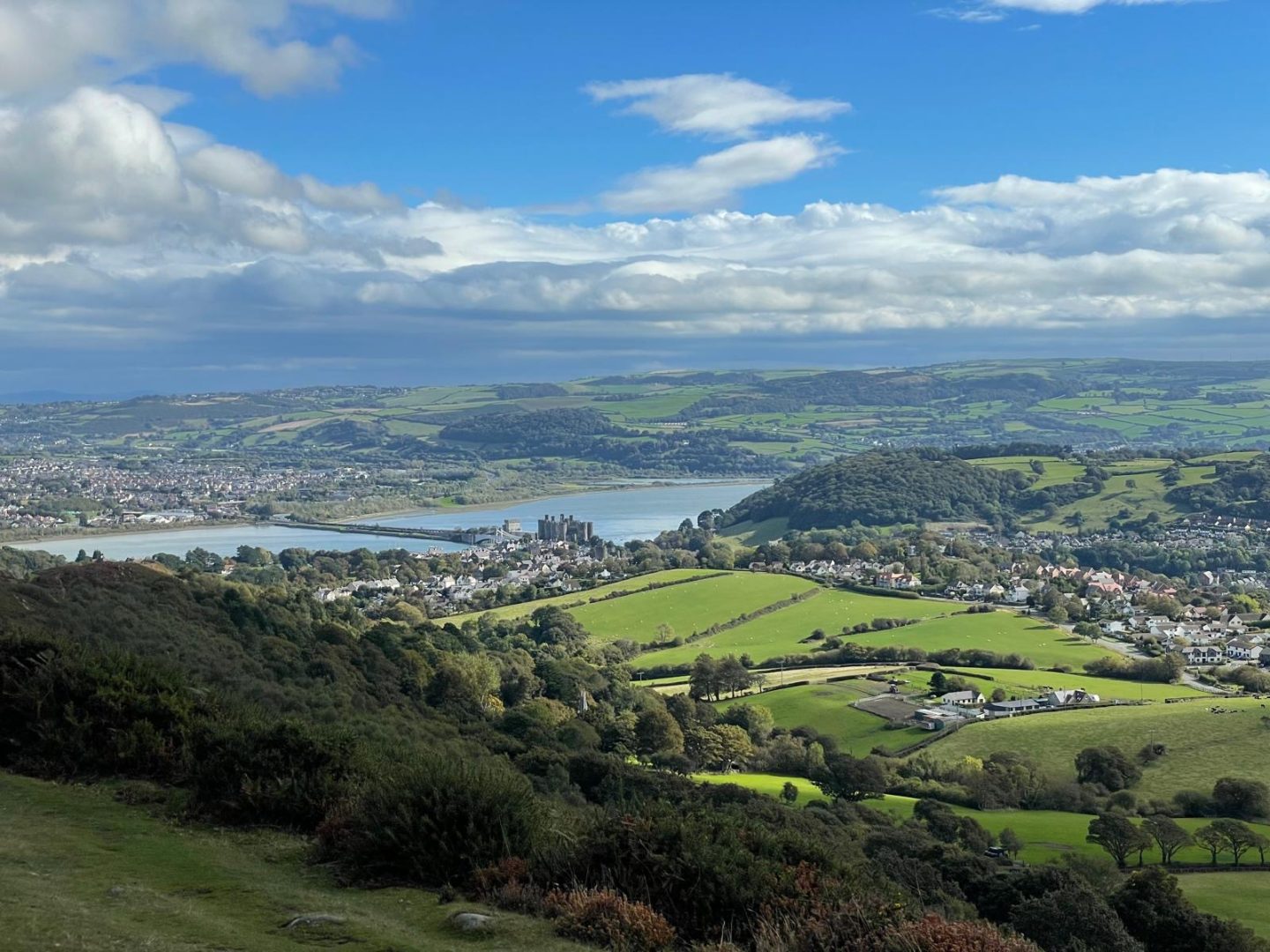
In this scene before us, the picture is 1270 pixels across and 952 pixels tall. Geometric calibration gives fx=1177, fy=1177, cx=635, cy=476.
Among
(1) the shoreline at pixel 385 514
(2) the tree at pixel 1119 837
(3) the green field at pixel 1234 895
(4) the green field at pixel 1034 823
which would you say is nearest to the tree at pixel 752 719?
(4) the green field at pixel 1034 823

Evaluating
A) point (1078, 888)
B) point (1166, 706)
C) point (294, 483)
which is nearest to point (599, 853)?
A: point (1078, 888)

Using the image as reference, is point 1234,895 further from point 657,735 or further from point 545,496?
point 545,496

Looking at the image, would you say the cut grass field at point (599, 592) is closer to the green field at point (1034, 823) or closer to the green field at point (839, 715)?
the green field at point (839, 715)

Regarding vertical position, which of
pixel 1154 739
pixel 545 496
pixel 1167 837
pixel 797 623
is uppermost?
pixel 1167 837

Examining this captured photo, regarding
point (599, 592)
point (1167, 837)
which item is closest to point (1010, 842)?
point (1167, 837)

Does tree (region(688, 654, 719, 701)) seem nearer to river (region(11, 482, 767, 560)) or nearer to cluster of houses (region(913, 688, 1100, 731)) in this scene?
cluster of houses (region(913, 688, 1100, 731))

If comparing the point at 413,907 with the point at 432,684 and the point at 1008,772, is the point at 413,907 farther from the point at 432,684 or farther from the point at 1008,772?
the point at 1008,772

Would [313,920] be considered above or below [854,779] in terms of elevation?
above
